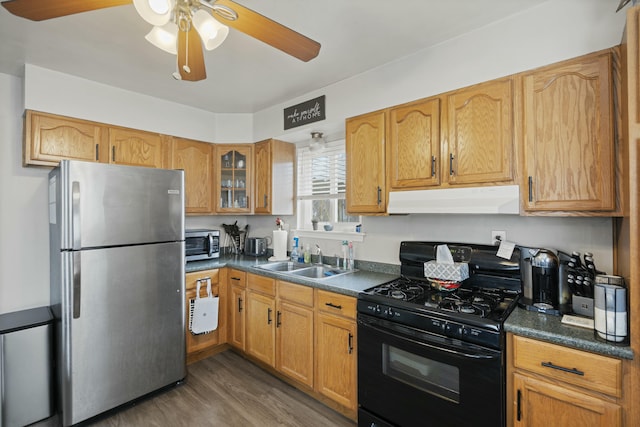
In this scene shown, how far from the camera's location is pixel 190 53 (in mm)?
1495

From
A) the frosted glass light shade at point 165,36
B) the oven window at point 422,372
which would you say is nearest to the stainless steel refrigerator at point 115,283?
the frosted glass light shade at point 165,36

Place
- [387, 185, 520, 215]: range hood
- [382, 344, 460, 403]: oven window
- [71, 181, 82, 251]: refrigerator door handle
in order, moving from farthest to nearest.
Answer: [71, 181, 82, 251]: refrigerator door handle → [387, 185, 520, 215]: range hood → [382, 344, 460, 403]: oven window

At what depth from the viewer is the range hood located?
169 centimetres

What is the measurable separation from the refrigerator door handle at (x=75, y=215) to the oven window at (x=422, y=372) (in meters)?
2.05

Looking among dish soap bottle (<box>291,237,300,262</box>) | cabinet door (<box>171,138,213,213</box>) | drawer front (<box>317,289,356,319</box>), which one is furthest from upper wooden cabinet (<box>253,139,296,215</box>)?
drawer front (<box>317,289,356,319</box>)

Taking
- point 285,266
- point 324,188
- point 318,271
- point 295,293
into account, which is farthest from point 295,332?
point 324,188

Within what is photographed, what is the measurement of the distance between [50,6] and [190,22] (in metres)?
0.48

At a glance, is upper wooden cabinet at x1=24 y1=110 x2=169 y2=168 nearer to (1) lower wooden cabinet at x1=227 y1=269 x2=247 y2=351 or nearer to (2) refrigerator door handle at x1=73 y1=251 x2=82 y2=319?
(2) refrigerator door handle at x1=73 y1=251 x2=82 y2=319

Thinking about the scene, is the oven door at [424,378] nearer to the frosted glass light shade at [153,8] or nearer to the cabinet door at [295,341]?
the cabinet door at [295,341]

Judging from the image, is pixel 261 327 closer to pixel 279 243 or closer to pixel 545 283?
pixel 279 243

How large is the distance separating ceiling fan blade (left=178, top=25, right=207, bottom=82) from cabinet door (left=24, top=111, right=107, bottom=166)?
1.55 meters

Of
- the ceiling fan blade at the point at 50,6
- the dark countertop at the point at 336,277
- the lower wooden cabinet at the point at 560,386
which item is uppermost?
the ceiling fan blade at the point at 50,6

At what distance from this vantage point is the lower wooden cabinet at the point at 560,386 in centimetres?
121

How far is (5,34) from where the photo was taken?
196cm
